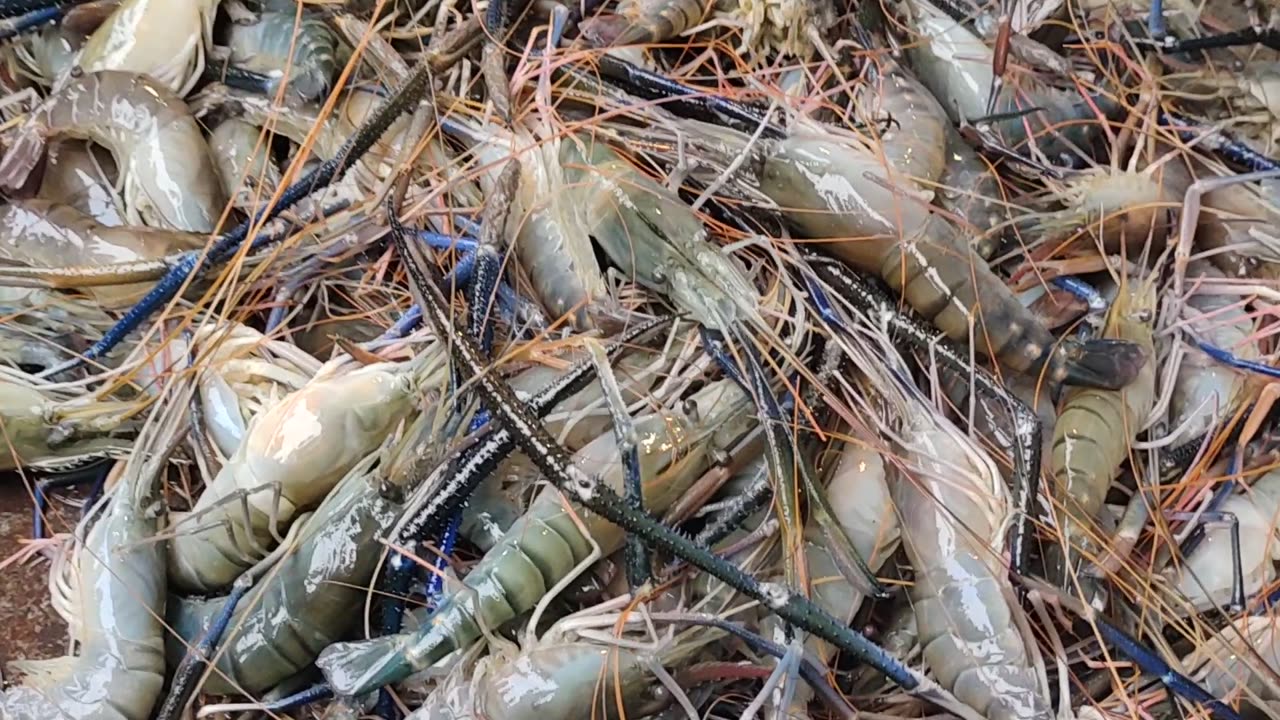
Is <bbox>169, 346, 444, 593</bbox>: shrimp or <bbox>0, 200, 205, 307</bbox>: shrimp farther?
<bbox>0, 200, 205, 307</bbox>: shrimp

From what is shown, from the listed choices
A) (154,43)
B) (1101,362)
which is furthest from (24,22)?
(1101,362)

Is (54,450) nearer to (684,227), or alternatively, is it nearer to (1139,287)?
(684,227)

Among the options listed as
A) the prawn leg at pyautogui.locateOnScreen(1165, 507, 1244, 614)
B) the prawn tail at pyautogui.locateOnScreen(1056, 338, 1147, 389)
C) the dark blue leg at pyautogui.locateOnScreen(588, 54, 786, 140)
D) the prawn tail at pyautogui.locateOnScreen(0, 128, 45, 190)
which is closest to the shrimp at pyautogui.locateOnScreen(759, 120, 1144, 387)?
the prawn tail at pyautogui.locateOnScreen(1056, 338, 1147, 389)

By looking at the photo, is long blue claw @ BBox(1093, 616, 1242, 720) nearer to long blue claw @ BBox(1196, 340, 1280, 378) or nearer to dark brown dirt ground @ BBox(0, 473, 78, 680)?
long blue claw @ BBox(1196, 340, 1280, 378)

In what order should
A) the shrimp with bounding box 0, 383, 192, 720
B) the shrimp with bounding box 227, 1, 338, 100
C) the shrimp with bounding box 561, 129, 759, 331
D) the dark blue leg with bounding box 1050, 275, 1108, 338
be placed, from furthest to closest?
the shrimp with bounding box 227, 1, 338, 100 < the dark blue leg with bounding box 1050, 275, 1108, 338 < the shrimp with bounding box 561, 129, 759, 331 < the shrimp with bounding box 0, 383, 192, 720

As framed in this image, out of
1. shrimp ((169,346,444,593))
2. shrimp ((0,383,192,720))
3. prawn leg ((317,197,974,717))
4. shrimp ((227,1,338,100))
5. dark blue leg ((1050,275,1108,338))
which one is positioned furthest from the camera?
shrimp ((227,1,338,100))

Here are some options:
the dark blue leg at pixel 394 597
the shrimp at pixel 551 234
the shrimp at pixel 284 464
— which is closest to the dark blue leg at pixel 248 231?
the shrimp at pixel 551 234
